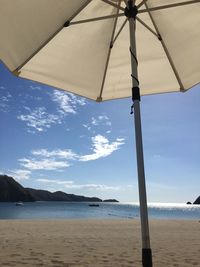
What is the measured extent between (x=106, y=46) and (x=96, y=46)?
0.16 m

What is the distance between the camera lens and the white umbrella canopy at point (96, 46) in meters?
4.04

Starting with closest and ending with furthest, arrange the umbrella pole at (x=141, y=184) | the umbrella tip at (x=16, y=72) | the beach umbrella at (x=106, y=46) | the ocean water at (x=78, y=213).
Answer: the umbrella pole at (x=141, y=184) < the beach umbrella at (x=106, y=46) < the umbrella tip at (x=16, y=72) < the ocean water at (x=78, y=213)

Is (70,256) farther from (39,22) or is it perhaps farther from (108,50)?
(39,22)

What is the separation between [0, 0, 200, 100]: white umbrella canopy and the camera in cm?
404

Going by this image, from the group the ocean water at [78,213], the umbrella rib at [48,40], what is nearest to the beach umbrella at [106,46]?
the umbrella rib at [48,40]

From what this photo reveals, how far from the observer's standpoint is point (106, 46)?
16.2ft

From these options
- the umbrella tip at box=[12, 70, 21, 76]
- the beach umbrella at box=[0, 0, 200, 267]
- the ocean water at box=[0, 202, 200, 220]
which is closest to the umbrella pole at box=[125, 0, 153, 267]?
the beach umbrella at box=[0, 0, 200, 267]

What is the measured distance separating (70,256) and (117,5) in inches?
260

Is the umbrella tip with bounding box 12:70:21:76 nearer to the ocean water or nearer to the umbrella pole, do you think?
the umbrella pole

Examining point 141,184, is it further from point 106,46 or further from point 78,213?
point 78,213

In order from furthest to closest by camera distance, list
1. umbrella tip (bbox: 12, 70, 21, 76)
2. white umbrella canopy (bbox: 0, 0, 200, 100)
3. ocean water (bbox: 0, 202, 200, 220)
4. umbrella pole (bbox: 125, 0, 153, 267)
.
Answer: ocean water (bbox: 0, 202, 200, 220) < umbrella tip (bbox: 12, 70, 21, 76) < white umbrella canopy (bbox: 0, 0, 200, 100) < umbrella pole (bbox: 125, 0, 153, 267)

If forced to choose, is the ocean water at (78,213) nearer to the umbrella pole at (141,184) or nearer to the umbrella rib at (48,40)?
the umbrella rib at (48,40)

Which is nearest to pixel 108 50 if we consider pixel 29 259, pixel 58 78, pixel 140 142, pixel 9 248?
pixel 58 78

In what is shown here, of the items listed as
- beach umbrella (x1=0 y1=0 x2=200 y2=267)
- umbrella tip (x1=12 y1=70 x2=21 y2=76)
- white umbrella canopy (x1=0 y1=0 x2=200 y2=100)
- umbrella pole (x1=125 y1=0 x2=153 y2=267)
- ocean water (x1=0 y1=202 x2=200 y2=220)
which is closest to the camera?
umbrella pole (x1=125 y1=0 x2=153 y2=267)
